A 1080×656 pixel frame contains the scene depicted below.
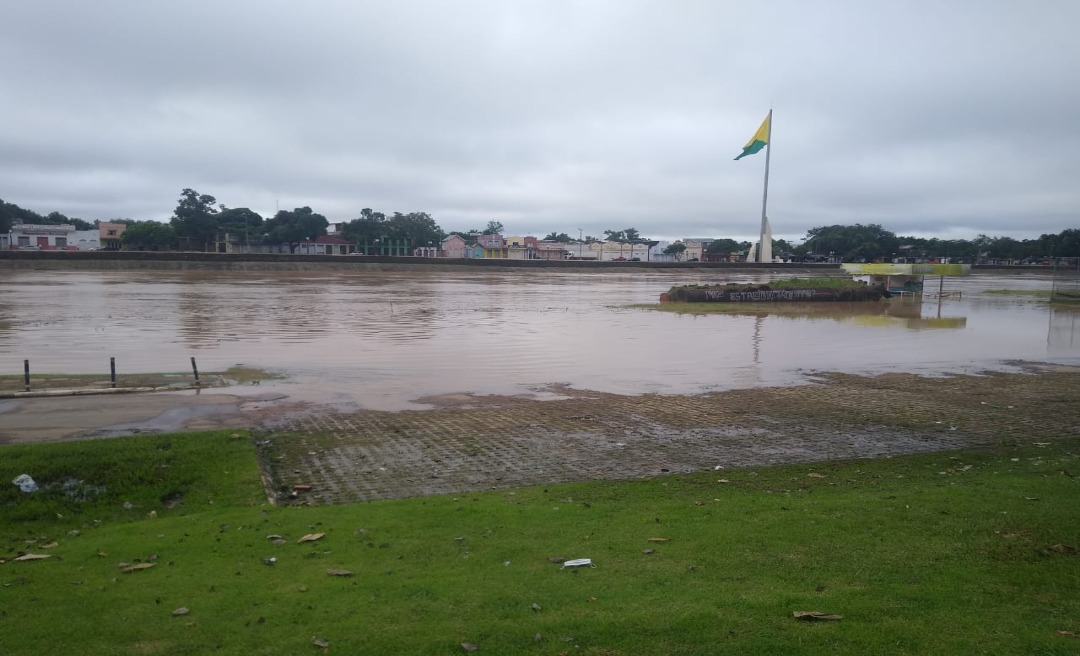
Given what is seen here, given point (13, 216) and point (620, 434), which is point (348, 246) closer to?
point (13, 216)

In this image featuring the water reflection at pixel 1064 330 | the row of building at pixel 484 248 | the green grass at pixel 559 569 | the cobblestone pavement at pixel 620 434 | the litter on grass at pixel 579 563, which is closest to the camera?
the green grass at pixel 559 569

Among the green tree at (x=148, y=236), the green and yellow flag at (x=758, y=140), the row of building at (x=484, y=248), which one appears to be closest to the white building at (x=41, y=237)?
the green tree at (x=148, y=236)

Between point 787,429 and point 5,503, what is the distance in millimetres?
10463

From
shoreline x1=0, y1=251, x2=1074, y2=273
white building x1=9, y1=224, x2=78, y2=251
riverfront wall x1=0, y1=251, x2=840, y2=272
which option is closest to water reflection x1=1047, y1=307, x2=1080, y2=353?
shoreline x1=0, y1=251, x2=1074, y2=273

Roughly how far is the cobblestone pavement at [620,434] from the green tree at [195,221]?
11021 cm

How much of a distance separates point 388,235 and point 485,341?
106207 mm

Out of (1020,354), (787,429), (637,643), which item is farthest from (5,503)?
(1020,354)

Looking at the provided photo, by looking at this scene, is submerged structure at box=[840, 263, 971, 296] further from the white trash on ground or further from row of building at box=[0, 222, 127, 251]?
row of building at box=[0, 222, 127, 251]

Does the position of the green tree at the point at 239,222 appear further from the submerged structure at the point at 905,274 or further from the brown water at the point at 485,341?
the submerged structure at the point at 905,274

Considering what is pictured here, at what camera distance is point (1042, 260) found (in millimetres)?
159000

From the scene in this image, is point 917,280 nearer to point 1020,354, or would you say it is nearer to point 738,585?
point 1020,354

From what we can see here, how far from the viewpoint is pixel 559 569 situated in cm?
561

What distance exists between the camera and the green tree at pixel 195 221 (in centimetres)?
11275

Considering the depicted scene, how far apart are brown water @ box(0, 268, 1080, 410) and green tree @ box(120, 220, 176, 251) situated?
67626 millimetres
